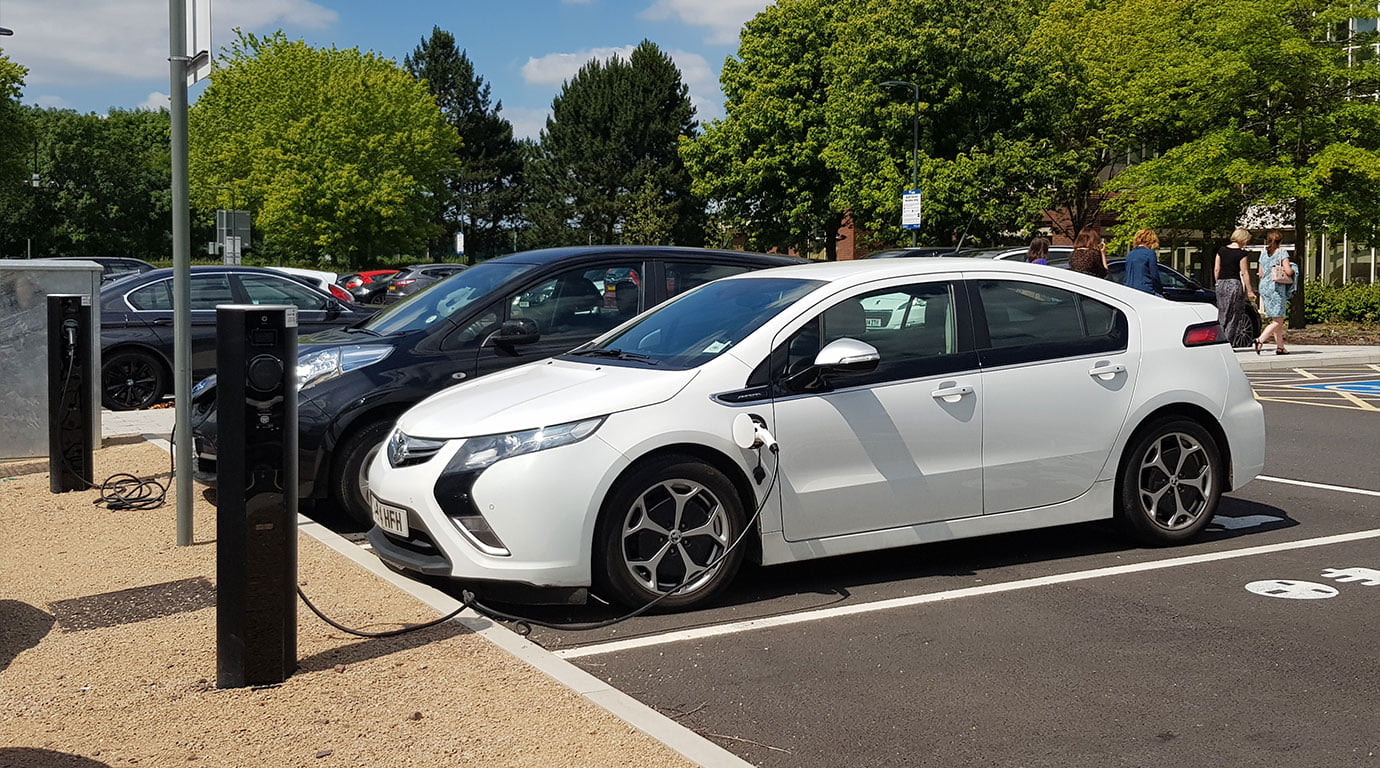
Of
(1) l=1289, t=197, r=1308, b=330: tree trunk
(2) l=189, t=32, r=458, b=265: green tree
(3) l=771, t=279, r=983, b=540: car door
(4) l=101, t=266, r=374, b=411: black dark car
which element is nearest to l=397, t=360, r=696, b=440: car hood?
(3) l=771, t=279, r=983, b=540: car door

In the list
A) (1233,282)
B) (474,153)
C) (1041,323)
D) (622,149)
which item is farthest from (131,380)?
(474,153)

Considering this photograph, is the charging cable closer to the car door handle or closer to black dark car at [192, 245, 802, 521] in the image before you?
the car door handle

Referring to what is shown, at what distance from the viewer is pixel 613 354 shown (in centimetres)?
647

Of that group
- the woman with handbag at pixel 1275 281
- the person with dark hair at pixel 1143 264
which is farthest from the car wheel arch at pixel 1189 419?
the woman with handbag at pixel 1275 281

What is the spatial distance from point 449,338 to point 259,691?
141 inches

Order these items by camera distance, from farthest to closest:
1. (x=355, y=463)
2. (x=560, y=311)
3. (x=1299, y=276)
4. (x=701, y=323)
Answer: (x=1299, y=276), (x=560, y=311), (x=355, y=463), (x=701, y=323)

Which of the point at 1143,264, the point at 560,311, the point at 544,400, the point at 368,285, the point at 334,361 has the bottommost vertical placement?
the point at 544,400

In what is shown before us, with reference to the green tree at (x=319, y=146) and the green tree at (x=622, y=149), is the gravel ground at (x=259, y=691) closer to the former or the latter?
the green tree at (x=319, y=146)

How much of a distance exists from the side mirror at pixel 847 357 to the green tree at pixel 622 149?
213 feet

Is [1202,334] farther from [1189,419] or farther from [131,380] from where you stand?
[131,380]

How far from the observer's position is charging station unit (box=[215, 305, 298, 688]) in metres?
4.54

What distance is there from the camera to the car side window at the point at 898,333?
19.7ft

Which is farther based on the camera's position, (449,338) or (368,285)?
(368,285)

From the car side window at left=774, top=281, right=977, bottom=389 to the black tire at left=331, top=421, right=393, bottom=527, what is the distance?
272cm
